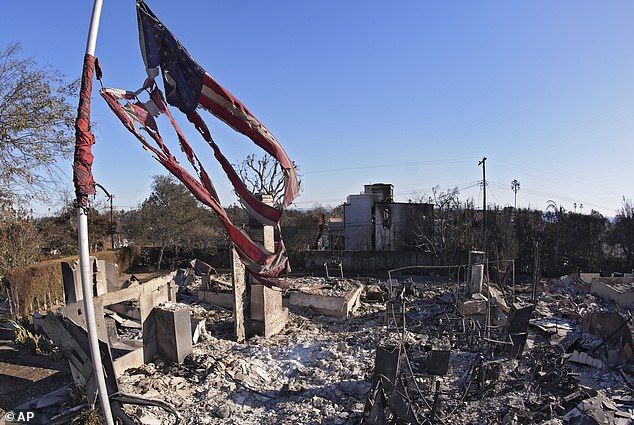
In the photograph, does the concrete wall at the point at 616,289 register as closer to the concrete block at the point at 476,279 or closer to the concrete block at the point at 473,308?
the concrete block at the point at 476,279

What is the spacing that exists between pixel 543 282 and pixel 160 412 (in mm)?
17952

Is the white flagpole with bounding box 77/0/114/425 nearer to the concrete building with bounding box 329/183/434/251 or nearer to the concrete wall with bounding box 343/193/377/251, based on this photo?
the concrete building with bounding box 329/183/434/251

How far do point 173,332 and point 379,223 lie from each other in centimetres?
2231

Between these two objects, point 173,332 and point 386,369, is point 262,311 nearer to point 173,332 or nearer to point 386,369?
point 173,332

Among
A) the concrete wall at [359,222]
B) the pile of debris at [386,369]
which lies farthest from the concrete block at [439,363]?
the concrete wall at [359,222]

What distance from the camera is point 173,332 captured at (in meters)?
7.80

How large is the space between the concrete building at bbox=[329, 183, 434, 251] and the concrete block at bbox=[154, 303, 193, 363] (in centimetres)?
2063

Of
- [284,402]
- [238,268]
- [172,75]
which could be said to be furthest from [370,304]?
Answer: [172,75]

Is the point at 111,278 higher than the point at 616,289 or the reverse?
higher

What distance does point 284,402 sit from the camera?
6699 millimetres

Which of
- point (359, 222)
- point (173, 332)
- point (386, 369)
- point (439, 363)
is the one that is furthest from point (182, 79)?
point (359, 222)

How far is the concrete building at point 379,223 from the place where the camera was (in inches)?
1089

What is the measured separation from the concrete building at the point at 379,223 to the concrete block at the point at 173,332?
67.7 feet

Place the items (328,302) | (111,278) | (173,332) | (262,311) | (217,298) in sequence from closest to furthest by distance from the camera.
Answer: (173,332)
(262,311)
(328,302)
(111,278)
(217,298)
